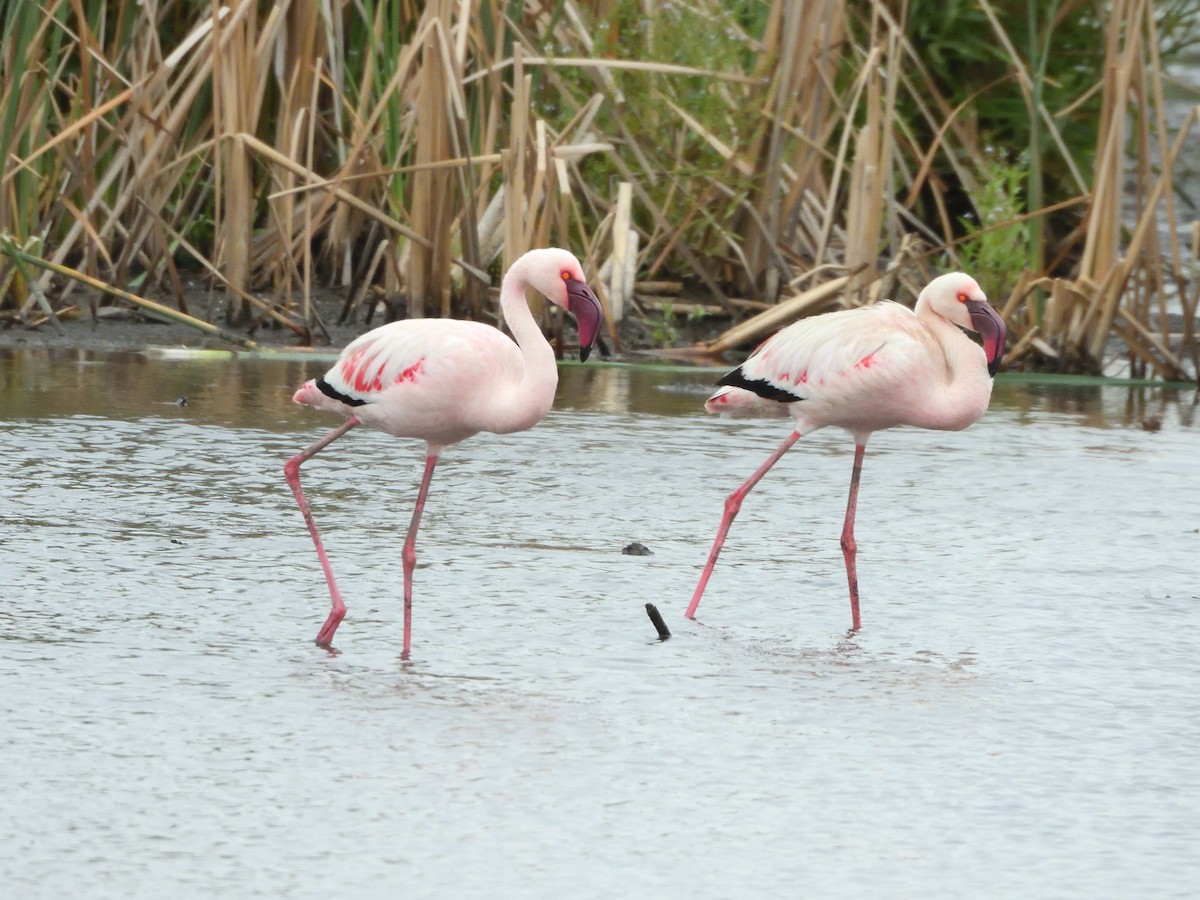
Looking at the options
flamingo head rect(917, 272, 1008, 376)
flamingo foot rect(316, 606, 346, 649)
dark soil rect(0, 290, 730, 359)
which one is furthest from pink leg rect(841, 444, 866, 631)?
dark soil rect(0, 290, 730, 359)

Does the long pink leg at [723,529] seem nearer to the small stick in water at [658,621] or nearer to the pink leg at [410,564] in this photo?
the small stick in water at [658,621]

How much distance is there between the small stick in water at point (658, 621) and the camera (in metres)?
5.11

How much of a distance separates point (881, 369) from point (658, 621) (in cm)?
114

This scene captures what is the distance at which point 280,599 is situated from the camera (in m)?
5.47

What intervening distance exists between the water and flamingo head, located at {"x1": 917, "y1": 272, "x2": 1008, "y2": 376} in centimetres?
68

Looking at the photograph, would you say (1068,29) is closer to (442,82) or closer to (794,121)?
(794,121)

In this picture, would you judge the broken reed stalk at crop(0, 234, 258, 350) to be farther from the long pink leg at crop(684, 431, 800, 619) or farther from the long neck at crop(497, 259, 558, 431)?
the long neck at crop(497, 259, 558, 431)

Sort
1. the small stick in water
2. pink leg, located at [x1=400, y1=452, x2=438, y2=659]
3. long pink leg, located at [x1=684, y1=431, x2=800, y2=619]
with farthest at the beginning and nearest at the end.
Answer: long pink leg, located at [x1=684, y1=431, x2=800, y2=619] → the small stick in water → pink leg, located at [x1=400, y1=452, x2=438, y2=659]

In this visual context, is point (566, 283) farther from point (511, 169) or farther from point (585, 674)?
point (511, 169)

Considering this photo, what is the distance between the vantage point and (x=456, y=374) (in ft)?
17.4

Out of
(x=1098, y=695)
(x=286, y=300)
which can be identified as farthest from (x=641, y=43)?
(x=1098, y=695)

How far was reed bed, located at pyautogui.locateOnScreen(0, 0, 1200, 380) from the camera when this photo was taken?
9727 mm

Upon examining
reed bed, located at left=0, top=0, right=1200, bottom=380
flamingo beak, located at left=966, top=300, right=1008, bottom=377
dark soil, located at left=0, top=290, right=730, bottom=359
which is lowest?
dark soil, located at left=0, top=290, right=730, bottom=359

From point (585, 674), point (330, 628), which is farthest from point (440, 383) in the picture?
point (585, 674)
